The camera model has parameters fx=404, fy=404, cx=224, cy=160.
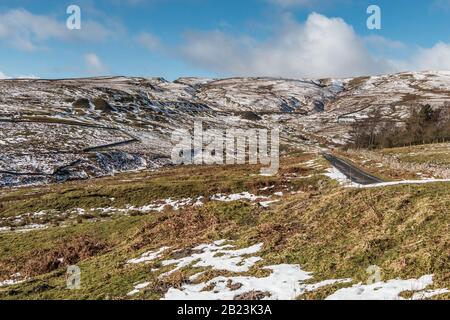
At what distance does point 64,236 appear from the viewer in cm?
3378

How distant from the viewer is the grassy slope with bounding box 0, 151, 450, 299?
16.5 metres

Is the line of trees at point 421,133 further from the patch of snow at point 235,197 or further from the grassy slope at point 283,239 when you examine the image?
the grassy slope at point 283,239

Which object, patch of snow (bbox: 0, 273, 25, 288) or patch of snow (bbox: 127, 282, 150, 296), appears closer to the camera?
patch of snow (bbox: 127, 282, 150, 296)

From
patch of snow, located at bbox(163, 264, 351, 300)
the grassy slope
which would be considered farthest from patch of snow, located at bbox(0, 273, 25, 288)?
patch of snow, located at bbox(163, 264, 351, 300)

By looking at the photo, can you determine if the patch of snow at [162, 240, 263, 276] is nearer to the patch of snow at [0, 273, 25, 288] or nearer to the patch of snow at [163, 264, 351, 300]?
the patch of snow at [163, 264, 351, 300]

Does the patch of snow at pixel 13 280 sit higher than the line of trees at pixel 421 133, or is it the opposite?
the line of trees at pixel 421 133

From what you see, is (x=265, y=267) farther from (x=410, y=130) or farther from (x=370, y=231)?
(x=410, y=130)

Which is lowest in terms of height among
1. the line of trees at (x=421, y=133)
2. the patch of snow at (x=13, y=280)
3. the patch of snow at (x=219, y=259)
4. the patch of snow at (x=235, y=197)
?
the patch of snow at (x=13, y=280)

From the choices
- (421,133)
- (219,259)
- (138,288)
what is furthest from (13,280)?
(421,133)

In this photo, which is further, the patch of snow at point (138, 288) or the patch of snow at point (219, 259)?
the patch of snow at point (219, 259)

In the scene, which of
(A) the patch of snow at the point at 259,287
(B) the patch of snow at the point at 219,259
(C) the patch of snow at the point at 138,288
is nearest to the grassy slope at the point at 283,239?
(C) the patch of snow at the point at 138,288

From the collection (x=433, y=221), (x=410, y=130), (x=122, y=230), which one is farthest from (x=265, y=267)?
(x=410, y=130)

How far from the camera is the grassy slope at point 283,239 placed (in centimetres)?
1645
